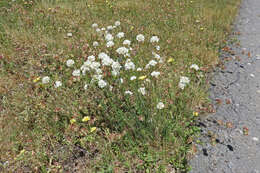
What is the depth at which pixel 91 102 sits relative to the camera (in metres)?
3.16

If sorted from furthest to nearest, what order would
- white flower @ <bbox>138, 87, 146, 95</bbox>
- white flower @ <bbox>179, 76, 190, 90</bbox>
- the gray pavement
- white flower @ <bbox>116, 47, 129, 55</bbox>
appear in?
white flower @ <bbox>116, 47, 129, 55</bbox>, white flower @ <bbox>179, 76, 190, 90</bbox>, white flower @ <bbox>138, 87, 146, 95</bbox>, the gray pavement

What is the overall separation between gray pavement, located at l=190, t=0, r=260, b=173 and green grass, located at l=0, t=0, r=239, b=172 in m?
0.21

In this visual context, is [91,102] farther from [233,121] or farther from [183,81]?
[233,121]

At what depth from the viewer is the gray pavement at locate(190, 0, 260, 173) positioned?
2457 millimetres

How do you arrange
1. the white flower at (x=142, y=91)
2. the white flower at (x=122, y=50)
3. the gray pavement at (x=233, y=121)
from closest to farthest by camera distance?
the gray pavement at (x=233, y=121)
the white flower at (x=142, y=91)
the white flower at (x=122, y=50)

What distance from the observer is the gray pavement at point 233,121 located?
2457 mm

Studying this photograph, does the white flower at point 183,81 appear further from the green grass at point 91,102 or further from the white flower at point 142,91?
the white flower at point 142,91

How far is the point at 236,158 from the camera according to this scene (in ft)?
8.21

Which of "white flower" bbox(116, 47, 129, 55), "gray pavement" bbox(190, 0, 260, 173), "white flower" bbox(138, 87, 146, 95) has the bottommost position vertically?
"gray pavement" bbox(190, 0, 260, 173)

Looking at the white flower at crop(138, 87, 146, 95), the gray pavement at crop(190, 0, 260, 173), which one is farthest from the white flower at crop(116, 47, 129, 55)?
the gray pavement at crop(190, 0, 260, 173)

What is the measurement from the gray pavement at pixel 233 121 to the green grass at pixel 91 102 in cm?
21

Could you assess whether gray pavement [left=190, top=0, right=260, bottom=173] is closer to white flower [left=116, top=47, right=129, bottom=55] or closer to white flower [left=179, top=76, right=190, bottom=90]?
white flower [left=179, top=76, right=190, bottom=90]

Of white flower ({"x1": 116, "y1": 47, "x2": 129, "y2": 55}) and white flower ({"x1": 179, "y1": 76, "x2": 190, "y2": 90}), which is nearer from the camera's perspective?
white flower ({"x1": 179, "y1": 76, "x2": 190, "y2": 90})

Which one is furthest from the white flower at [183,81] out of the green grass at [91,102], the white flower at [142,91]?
the white flower at [142,91]
